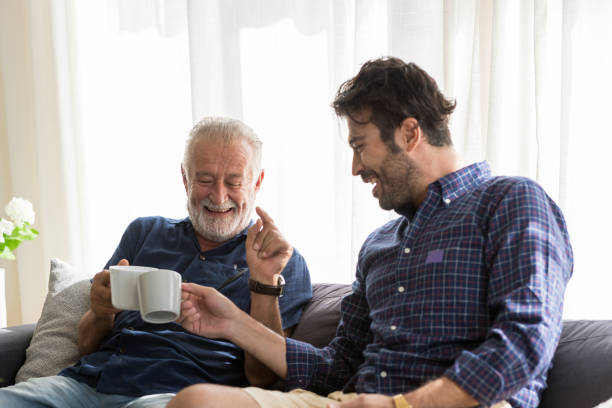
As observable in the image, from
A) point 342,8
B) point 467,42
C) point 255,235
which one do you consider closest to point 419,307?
point 255,235

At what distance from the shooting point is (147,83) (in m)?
3.20

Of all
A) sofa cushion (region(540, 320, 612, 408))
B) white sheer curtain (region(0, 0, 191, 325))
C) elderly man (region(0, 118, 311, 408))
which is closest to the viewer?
sofa cushion (region(540, 320, 612, 408))

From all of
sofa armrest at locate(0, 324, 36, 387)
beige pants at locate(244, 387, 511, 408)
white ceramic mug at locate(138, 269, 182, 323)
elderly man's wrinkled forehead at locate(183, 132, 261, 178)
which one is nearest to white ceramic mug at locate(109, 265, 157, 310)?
white ceramic mug at locate(138, 269, 182, 323)

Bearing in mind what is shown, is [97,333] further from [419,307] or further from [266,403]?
[419,307]

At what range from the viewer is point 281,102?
279cm

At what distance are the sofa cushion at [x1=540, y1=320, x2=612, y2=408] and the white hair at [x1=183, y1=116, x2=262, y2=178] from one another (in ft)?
3.41

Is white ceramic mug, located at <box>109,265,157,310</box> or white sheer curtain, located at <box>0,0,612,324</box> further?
white sheer curtain, located at <box>0,0,612,324</box>

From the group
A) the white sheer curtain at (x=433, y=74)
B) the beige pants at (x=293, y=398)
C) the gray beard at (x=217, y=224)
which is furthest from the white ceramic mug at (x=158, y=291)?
the white sheer curtain at (x=433, y=74)

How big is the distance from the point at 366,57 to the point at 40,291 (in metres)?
2.25

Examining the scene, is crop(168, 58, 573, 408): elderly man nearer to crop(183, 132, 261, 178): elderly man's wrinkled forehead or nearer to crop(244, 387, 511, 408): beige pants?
crop(244, 387, 511, 408): beige pants

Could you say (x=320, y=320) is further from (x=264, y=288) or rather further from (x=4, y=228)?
(x=4, y=228)

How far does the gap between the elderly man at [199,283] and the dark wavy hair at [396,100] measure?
17.7 inches

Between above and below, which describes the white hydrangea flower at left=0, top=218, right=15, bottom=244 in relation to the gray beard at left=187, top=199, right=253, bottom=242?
below

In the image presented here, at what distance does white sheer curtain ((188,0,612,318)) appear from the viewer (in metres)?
2.10
